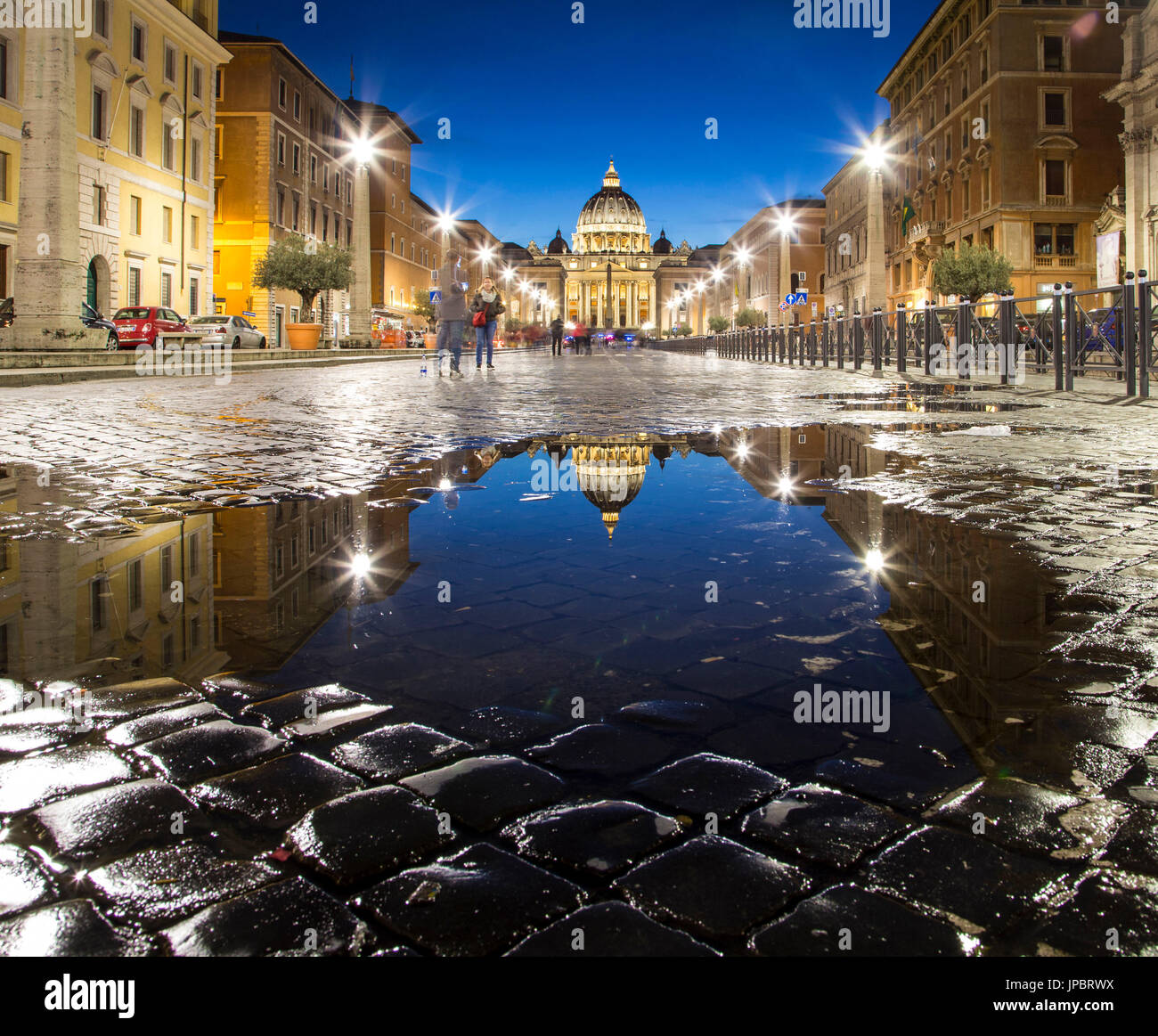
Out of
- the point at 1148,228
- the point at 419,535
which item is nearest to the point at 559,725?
the point at 419,535

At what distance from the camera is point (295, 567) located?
376 cm

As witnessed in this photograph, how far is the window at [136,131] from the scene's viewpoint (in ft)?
111

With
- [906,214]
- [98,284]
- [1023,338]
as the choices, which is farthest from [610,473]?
[906,214]

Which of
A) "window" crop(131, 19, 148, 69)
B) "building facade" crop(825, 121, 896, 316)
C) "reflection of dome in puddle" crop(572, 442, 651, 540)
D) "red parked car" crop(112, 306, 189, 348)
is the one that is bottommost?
"reflection of dome in puddle" crop(572, 442, 651, 540)

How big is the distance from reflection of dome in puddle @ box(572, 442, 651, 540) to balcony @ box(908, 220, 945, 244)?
46115mm

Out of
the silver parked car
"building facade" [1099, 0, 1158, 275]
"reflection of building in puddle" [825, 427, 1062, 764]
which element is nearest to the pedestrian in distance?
the silver parked car

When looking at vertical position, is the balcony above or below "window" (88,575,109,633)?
above

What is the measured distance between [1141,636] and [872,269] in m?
24.2

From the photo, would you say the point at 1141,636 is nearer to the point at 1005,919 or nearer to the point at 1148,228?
the point at 1005,919

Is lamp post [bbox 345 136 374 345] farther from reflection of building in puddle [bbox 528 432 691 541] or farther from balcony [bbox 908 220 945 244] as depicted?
balcony [bbox 908 220 945 244]

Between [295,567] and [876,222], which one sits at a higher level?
[876,222]

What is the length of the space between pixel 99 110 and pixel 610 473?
32.0 meters

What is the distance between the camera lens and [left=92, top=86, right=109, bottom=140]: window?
3156cm

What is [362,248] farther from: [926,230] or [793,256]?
[793,256]
